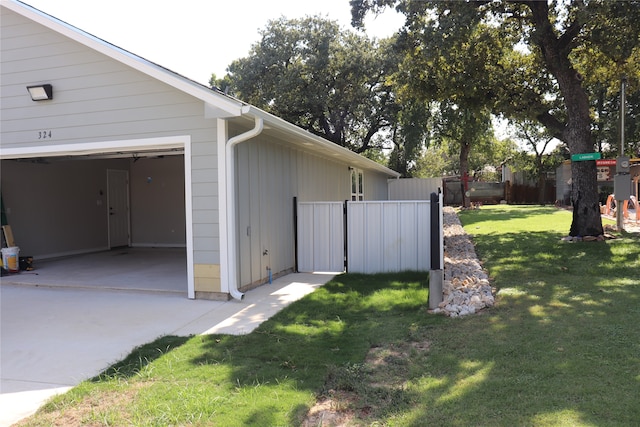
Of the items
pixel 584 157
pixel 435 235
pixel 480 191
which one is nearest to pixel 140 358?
pixel 435 235

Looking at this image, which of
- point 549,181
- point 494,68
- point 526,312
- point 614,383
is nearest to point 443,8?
point 494,68

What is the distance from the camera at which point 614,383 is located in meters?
3.10

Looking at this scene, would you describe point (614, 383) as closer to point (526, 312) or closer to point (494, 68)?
point (526, 312)

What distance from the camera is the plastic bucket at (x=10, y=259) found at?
8135 mm

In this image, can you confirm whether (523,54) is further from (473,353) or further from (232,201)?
(473,353)

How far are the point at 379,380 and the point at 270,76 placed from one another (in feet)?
74.4

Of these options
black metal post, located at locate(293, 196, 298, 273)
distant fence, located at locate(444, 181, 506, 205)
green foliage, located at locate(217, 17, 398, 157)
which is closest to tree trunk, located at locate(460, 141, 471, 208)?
distant fence, located at locate(444, 181, 506, 205)

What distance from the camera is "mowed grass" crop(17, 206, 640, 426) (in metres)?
2.83

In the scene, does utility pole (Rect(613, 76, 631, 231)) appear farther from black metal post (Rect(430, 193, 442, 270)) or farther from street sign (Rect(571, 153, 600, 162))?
black metal post (Rect(430, 193, 442, 270))

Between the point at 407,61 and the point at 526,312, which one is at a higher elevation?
the point at 407,61

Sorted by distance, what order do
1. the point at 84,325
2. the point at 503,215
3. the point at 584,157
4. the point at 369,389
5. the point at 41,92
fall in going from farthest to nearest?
the point at 503,215
the point at 584,157
the point at 41,92
the point at 84,325
the point at 369,389

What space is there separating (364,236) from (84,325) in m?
4.70

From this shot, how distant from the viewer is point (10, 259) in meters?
8.17

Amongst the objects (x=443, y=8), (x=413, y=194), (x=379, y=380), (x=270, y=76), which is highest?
(x=270, y=76)
